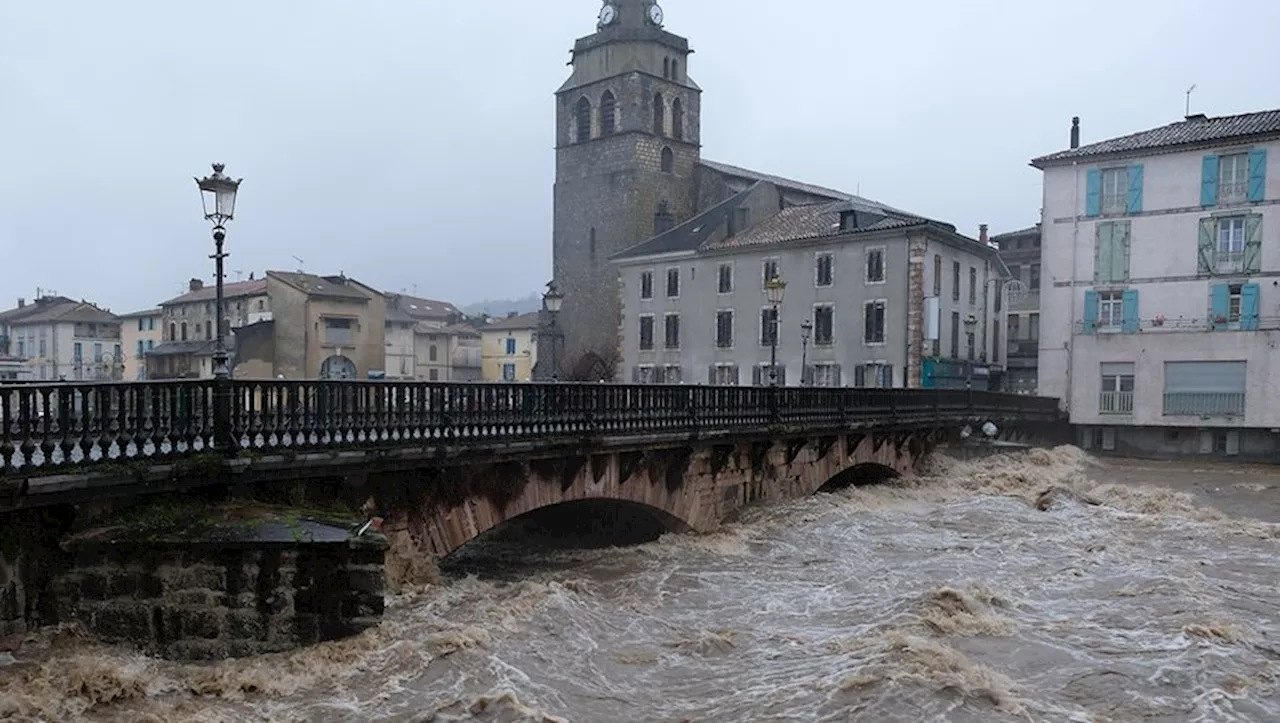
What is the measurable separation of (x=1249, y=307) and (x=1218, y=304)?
97 centimetres

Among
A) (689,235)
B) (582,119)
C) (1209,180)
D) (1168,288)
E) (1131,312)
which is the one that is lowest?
(1131,312)

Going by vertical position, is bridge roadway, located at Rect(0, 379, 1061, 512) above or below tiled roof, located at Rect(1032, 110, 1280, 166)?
below

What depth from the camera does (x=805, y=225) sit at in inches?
1864

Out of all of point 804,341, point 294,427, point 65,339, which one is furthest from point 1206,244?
point 65,339

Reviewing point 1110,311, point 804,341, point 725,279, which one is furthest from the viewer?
point 725,279

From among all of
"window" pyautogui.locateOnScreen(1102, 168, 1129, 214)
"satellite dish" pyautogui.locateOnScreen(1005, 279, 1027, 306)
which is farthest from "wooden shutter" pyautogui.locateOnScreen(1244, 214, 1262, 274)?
"satellite dish" pyautogui.locateOnScreen(1005, 279, 1027, 306)

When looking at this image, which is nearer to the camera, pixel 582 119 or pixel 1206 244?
pixel 1206 244

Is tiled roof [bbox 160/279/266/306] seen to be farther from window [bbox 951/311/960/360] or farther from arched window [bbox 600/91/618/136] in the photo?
window [bbox 951/311/960/360]

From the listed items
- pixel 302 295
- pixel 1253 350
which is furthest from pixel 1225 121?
pixel 302 295

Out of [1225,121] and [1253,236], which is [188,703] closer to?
[1253,236]

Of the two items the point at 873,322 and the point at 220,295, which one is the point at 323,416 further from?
the point at 873,322

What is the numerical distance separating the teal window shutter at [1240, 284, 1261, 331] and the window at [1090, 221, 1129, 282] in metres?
3.87

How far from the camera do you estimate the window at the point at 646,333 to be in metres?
50.9

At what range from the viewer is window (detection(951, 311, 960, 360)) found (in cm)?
4422
